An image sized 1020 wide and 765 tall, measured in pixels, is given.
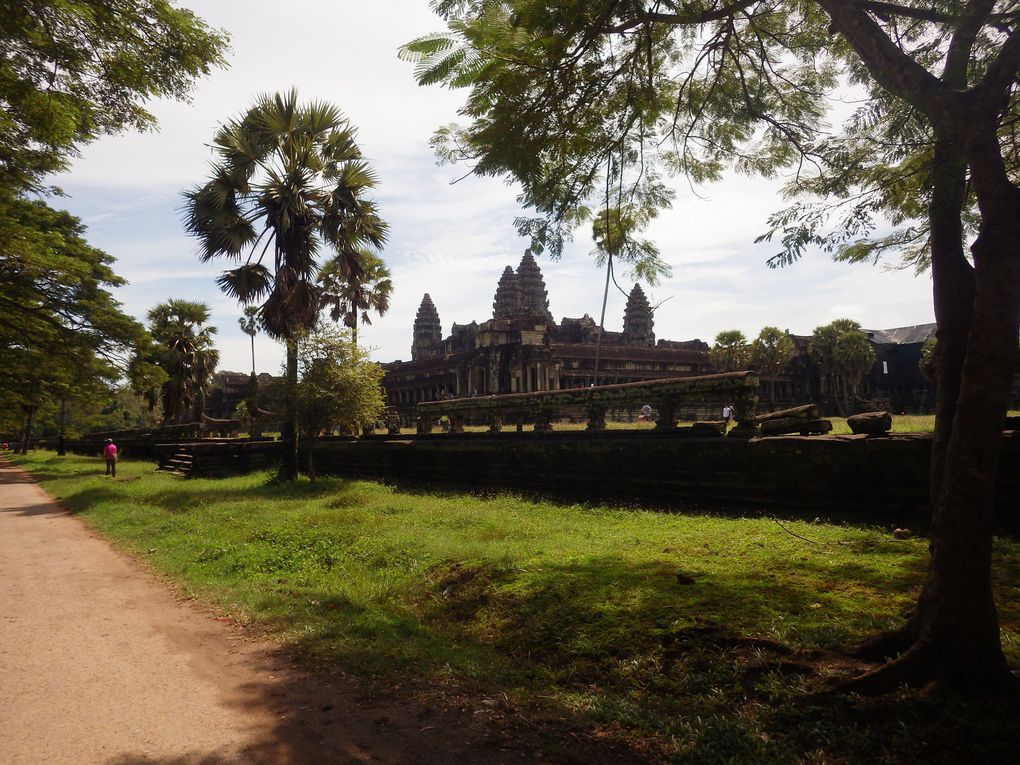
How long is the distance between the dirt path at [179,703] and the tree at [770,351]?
43.9 metres

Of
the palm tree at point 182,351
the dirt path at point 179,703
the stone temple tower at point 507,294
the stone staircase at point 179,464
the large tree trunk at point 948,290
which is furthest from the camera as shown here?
the stone temple tower at point 507,294

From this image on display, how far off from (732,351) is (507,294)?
2136 centimetres

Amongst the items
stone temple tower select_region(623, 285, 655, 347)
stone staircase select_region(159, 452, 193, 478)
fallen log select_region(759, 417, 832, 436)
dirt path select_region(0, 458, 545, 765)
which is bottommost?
dirt path select_region(0, 458, 545, 765)

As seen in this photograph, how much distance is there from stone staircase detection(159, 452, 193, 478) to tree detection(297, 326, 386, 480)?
19.2 feet

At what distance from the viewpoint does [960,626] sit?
2785 millimetres

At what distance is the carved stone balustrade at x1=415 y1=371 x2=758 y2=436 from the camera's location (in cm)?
736

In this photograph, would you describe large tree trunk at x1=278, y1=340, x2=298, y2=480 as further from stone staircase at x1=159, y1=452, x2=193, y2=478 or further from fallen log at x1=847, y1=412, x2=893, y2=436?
fallen log at x1=847, y1=412, x2=893, y2=436

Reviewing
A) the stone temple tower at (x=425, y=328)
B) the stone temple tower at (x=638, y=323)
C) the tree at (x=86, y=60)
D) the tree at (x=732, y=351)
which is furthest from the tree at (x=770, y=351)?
the tree at (x=86, y=60)

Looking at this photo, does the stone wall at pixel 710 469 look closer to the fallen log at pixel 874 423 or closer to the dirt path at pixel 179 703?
the fallen log at pixel 874 423

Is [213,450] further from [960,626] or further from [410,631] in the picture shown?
[960,626]

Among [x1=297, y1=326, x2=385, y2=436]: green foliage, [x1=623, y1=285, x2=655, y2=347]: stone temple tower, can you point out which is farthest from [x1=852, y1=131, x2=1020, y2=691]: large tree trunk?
[x1=623, y1=285, x2=655, y2=347]: stone temple tower

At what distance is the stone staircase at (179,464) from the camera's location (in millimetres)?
17661

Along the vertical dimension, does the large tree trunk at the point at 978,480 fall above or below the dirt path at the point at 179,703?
above

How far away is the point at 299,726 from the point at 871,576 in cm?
396
